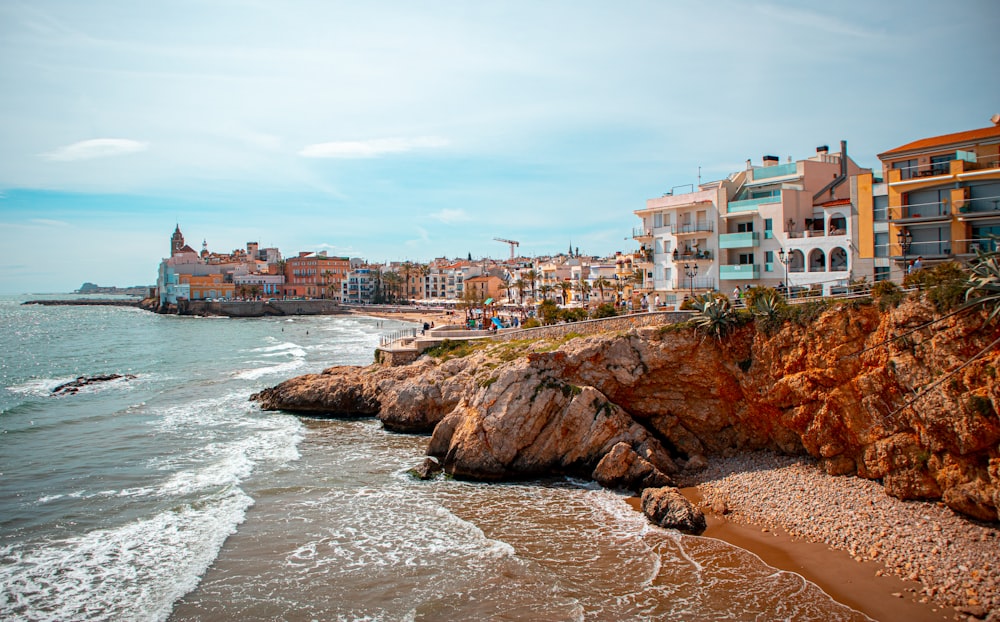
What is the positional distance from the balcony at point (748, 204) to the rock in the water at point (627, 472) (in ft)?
60.6

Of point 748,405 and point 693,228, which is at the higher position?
point 693,228

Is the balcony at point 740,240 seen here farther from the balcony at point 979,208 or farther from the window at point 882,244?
the balcony at point 979,208

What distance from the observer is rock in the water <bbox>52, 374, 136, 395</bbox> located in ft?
151

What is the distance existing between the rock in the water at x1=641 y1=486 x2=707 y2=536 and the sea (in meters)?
0.39

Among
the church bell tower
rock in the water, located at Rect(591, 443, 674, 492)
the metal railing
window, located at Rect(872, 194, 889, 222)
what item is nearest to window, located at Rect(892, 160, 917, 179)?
window, located at Rect(872, 194, 889, 222)

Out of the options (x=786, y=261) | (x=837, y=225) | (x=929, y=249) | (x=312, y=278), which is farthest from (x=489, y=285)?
(x=929, y=249)

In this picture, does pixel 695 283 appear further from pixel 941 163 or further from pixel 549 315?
pixel 941 163

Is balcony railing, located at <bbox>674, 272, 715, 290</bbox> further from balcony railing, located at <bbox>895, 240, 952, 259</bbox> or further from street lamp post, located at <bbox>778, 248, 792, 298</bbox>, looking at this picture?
balcony railing, located at <bbox>895, 240, 952, 259</bbox>

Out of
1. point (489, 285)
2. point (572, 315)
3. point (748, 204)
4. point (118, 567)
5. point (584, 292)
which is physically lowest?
point (118, 567)

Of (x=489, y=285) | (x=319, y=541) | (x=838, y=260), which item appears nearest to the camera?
(x=319, y=541)

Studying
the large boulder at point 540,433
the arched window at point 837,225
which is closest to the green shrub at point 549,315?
the large boulder at point 540,433

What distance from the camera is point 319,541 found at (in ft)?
63.7

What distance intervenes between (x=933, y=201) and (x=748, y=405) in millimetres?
11991

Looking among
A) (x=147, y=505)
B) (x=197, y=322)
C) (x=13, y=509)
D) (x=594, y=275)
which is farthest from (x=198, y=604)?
(x=197, y=322)
